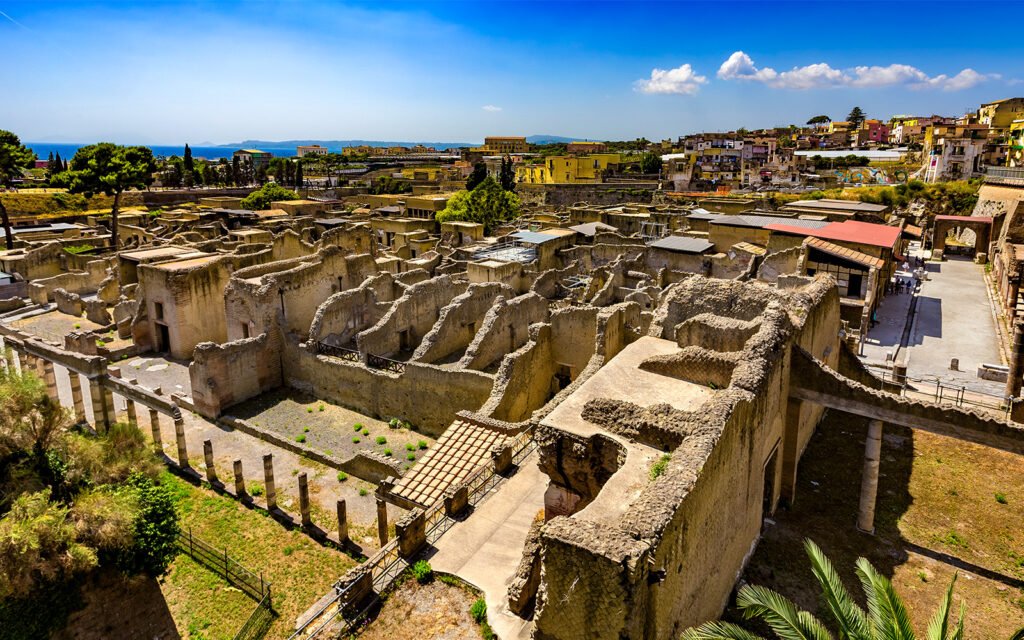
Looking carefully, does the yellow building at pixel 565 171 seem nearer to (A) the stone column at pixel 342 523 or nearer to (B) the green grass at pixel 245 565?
(B) the green grass at pixel 245 565

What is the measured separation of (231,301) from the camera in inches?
958

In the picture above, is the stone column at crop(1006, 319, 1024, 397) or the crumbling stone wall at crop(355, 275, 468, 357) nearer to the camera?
the stone column at crop(1006, 319, 1024, 397)

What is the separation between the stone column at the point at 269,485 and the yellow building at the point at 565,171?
270 ft

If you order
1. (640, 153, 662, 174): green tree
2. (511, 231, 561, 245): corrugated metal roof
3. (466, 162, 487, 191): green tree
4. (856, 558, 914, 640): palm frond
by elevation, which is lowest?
(856, 558, 914, 640): palm frond

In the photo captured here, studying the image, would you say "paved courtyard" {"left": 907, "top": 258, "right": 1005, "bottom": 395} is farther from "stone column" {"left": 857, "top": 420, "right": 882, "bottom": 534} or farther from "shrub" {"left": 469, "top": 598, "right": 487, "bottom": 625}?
"shrub" {"left": 469, "top": 598, "right": 487, "bottom": 625}

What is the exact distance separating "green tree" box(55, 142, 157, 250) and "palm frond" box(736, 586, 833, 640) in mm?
52734

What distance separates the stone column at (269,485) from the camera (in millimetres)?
16156

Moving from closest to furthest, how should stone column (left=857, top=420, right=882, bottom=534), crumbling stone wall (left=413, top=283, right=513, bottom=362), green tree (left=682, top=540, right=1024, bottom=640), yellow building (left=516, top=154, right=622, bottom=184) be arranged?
green tree (left=682, top=540, right=1024, bottom=640) < stone column (left=857, top=420, right=882, bottom=534) < crumbling stone wall (left=413, top=283, right=513, bottom=362) < yellow building (left=516, top=154, right=622, bottom=184)

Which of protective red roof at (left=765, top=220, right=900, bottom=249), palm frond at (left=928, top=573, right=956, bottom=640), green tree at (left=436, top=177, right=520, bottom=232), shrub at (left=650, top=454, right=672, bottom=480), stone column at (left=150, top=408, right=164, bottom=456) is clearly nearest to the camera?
palm frond at (left=928, top=573, right=956, bottom=640)

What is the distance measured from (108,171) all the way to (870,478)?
2159 inches

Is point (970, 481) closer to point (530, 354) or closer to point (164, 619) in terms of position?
point (530, 354)

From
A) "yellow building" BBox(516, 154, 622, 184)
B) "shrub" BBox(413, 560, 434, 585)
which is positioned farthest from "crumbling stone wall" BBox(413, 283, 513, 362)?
"yellow building" BBox(516, 154, 622, 184)

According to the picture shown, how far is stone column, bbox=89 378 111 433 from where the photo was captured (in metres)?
21.7

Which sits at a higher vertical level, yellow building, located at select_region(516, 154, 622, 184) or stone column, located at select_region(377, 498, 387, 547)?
yellow building, located at select_region(516, 154, 622, 184)
